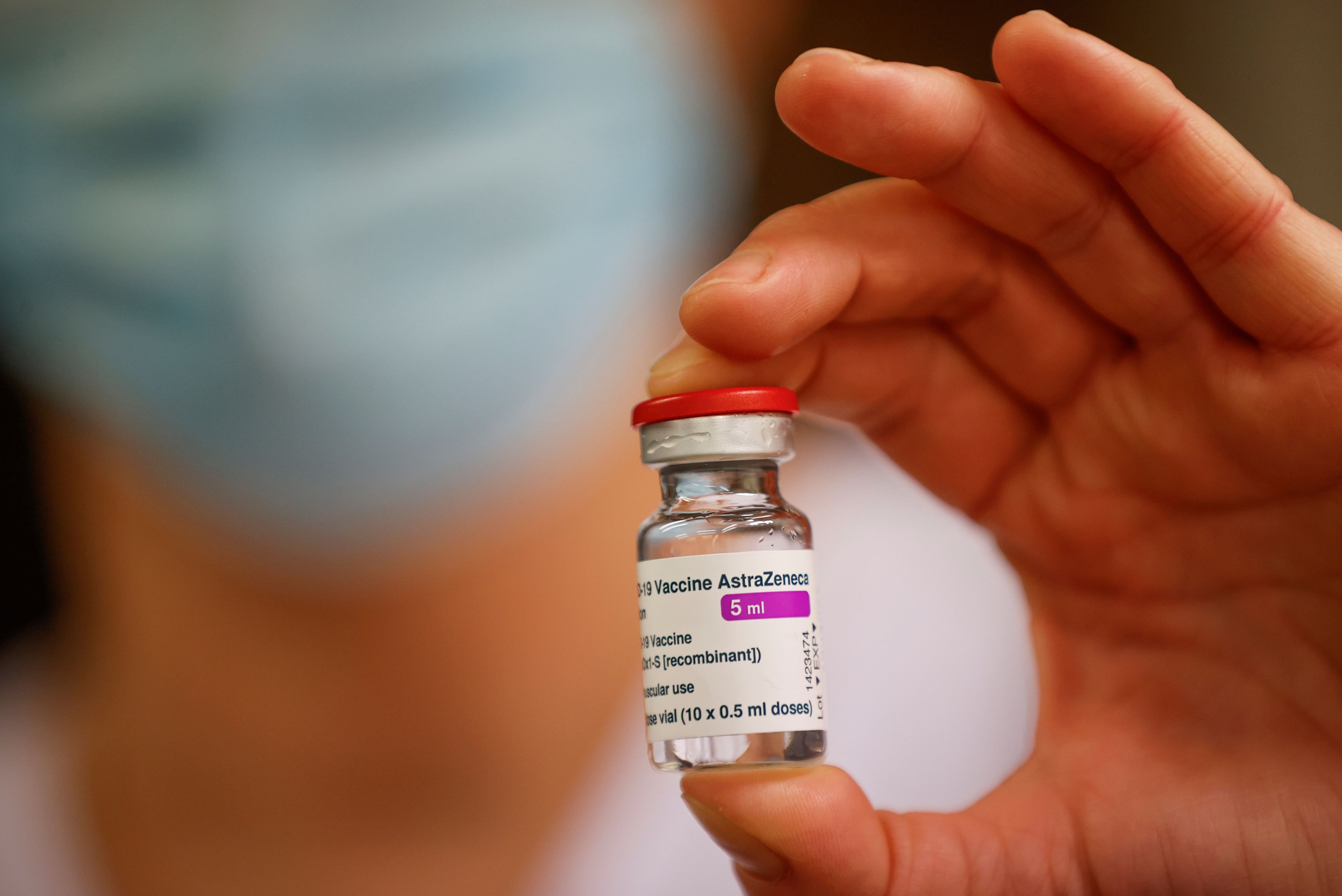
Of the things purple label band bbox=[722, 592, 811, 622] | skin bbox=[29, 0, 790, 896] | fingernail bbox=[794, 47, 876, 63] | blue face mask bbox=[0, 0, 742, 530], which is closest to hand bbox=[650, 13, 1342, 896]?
fingernail bbox=[794, 47, 876, 63]

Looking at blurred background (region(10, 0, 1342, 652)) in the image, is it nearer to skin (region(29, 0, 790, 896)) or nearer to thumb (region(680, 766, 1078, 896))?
skin (region(29, 0, 790, 896))

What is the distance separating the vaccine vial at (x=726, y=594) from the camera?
79cm

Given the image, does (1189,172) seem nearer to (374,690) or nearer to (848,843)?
(848,843)

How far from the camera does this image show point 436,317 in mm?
1431

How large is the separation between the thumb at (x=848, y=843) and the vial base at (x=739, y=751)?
0.02 m

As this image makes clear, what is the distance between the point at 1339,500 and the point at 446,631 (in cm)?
129

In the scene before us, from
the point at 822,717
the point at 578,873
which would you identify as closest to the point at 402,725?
the point at 578,873

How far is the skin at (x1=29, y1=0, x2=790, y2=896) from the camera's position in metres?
1.64

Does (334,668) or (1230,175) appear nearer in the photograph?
(1230,175)

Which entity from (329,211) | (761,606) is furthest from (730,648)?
(329,211)

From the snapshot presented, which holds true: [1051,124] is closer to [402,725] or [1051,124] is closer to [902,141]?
[902,141]

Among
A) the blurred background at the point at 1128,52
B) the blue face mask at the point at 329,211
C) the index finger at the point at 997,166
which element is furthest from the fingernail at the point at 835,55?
the blurred background at the point at 1128,52

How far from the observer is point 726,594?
79cm

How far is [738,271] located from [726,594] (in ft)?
→ 0.91
